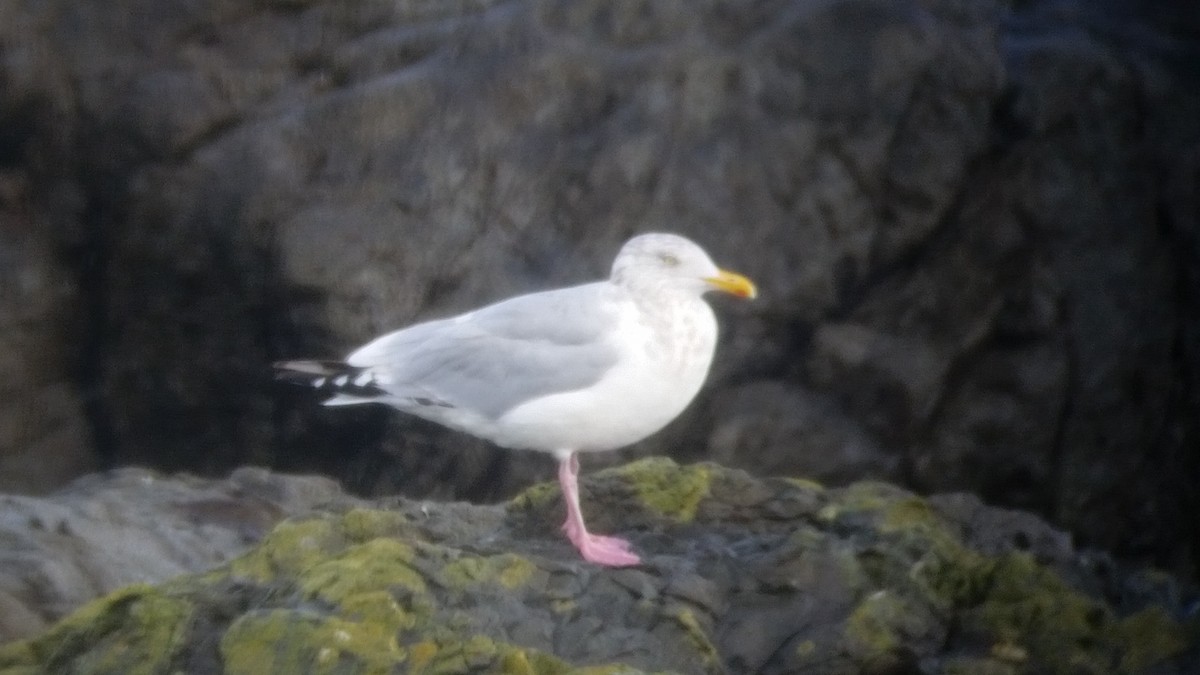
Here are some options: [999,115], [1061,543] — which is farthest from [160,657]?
[999,115]

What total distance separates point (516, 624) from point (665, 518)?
3.89ft

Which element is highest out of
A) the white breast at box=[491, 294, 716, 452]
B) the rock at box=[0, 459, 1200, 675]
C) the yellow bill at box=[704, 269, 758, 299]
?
the yellow bill at box=[704, 269, 758, 299]

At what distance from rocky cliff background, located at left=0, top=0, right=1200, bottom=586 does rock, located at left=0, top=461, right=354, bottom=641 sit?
1.43 metres

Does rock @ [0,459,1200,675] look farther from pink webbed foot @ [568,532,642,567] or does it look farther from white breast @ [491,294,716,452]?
white breast @ [491,294,716,452]

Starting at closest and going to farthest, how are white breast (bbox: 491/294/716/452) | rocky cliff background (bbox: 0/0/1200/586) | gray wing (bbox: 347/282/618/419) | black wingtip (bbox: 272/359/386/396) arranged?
white breast (bbox: 491/294/716/452) < gray wing (bbox: 347/282/618/419) < black wingtip (bbox: 272/359/386/396) < rocky cliff background (bbox: 0/0/1200/586)

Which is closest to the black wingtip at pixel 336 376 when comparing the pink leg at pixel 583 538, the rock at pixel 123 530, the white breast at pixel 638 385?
the rock at pixel 123 530

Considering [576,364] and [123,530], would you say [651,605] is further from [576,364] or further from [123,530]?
[123,530]

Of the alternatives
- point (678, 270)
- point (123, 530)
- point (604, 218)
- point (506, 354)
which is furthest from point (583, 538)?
point (604, 218)

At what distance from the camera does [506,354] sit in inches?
215

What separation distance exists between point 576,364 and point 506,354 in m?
0.30

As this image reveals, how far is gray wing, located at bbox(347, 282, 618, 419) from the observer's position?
5.29m

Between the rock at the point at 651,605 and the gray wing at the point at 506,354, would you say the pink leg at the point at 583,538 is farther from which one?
the gray wing at the point at 506,354

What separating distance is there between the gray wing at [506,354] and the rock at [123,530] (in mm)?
532

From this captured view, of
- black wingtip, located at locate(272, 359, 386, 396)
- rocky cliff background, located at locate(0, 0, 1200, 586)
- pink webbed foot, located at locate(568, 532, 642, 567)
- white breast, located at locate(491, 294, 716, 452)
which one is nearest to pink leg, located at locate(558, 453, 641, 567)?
pink webbed foot, located at locate(568, 532, 642, 567)
